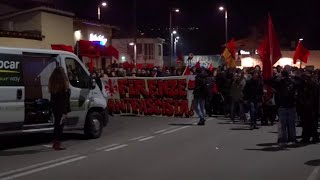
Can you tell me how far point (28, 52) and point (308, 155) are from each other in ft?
21.7

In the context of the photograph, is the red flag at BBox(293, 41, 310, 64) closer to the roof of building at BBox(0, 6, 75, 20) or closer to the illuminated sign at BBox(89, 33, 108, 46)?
the roof of building at BBox(0, 6, 75, 20)

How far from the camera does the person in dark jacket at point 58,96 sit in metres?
12.7

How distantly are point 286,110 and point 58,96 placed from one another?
5296mm

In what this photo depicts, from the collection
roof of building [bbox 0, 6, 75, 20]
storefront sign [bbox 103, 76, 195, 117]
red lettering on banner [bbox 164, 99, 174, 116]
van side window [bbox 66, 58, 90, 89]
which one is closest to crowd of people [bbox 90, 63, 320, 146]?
storefront sign [bbox 103, 76, 195, 117]

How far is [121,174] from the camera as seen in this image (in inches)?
380

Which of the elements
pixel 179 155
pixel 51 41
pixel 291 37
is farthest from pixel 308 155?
pixel 291 37

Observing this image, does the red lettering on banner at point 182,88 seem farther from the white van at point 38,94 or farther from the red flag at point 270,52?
the white van at point 38,94

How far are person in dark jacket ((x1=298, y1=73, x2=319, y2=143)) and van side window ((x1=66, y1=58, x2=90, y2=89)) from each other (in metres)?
5.33

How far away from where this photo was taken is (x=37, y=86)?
13367 mm

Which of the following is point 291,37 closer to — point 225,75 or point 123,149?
point 225,75

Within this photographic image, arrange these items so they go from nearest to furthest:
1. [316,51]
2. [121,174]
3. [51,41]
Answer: [121,174], [51,41], [316,51]

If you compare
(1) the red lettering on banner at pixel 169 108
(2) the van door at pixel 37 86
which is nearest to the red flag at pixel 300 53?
(1) the red lettering on banner at pixel 169 108

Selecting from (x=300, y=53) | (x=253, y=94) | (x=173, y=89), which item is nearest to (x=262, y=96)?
(x=253, y=94)

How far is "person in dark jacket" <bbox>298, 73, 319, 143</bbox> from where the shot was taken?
1383 cm
